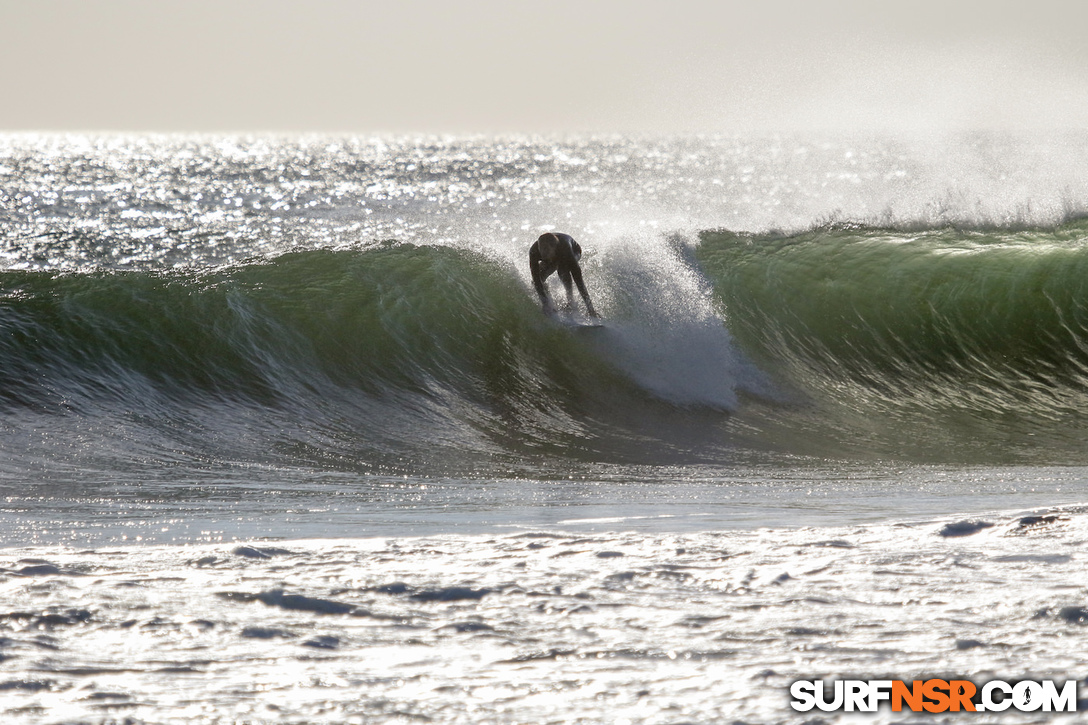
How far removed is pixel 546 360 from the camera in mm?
8672

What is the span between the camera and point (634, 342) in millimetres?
8812

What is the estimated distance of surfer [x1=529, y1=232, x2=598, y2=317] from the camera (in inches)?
350

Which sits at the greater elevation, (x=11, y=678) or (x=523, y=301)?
(x=523, y=301)

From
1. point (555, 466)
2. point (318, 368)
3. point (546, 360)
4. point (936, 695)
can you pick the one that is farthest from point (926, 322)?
point (936, 695)

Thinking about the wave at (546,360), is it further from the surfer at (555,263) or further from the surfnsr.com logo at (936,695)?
the surfnsr.com logo at (936,695)

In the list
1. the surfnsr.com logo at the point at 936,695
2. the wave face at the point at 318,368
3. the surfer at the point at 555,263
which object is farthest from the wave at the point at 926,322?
the surfnsr.com logo at the point at 936,695

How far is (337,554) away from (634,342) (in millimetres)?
5239

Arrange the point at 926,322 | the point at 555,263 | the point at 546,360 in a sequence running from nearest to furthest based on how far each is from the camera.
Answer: the point at 546,360 < the point at 555,263 < the point at 926,322

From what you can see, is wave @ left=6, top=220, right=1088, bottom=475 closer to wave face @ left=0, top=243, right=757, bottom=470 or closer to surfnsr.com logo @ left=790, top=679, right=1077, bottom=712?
wave face @ left=0, top=243, right=757, bottom=470

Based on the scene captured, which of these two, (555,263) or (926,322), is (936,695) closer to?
(555,263)

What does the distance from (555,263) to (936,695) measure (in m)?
6.92

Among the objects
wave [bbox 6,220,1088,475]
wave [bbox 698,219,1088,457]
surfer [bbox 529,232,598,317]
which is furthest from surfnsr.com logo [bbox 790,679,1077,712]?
surfer [bbox 529,232,598,317]

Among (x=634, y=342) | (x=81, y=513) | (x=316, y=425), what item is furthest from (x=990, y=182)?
(x=81, y=513)

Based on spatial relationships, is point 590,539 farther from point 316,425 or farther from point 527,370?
point 527,370
